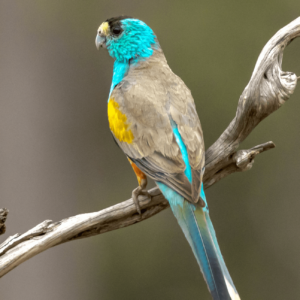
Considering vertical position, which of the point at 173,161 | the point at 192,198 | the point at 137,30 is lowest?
the point at 192,198

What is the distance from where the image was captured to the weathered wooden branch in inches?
77.7

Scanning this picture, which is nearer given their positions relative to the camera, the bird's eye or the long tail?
the long tail

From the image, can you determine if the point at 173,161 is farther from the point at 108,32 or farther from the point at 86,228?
the point at 108,32

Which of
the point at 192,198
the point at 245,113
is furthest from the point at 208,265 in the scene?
the point at 245,113

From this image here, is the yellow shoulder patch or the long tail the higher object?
the yellow shoulder patch

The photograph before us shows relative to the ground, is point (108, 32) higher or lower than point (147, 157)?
higher

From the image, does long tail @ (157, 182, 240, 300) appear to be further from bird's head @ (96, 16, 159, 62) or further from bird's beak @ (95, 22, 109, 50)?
bird's beak @ (95, 22, 109, 50)

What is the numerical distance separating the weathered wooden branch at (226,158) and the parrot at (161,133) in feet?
0.39

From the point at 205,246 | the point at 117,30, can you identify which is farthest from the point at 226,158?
the point at 117,30

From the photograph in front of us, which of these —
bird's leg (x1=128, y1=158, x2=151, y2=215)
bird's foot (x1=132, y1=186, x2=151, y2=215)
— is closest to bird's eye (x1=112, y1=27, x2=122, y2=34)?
bird's leg (x1=128, y1=158, x2=151, y2=215)

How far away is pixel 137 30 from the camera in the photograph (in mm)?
2350

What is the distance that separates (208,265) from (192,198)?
0.88ft

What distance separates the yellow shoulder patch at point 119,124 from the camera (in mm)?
2061

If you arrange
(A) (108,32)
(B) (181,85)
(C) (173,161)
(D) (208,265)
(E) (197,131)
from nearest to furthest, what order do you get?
(D) (208,265)
(C) (173,161)
(E) (197,131)
(B) (181,85)
(A) (108,32)
